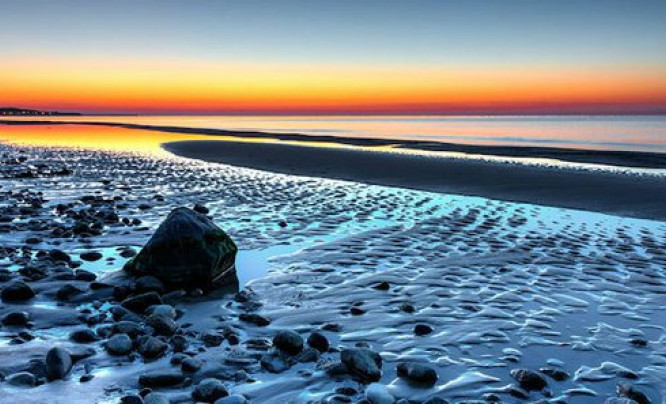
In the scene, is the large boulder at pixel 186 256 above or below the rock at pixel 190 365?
above

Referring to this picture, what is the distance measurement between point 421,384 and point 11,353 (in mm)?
3394

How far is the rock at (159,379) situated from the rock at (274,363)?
2.20 feet

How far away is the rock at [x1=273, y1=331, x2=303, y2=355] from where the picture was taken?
4618 mm

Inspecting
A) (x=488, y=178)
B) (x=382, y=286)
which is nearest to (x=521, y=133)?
(x=488, y=178)

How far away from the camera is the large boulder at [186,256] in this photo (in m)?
6.58

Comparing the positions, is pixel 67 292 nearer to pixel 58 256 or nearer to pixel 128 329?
pixel 128 329

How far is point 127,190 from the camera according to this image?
50.9ft

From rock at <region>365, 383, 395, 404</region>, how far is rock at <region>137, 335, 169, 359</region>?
1801 millimetres

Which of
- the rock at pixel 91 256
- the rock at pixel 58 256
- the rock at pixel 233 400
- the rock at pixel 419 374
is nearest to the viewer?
the rock at pixel 233 400

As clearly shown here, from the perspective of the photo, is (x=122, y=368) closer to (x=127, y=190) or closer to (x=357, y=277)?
(x=357, y=277)

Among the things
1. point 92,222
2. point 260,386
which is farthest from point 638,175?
point 260,386

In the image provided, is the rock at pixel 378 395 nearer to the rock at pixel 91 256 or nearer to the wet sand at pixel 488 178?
the rock at pixel 91 256

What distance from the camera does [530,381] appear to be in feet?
13.4

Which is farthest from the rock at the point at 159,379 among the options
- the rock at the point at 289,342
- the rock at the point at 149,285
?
the rock at the point at 149,285
